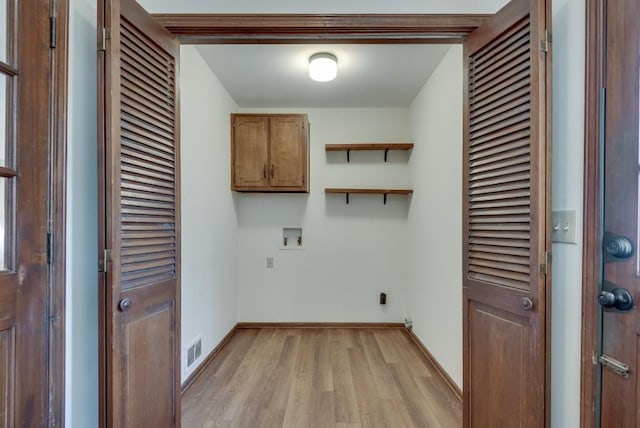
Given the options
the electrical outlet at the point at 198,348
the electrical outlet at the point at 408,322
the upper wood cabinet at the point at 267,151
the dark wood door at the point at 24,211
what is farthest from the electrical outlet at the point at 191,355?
the electrical outlet at the point at 408,322

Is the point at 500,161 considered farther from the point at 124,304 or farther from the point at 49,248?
the point at 49,248

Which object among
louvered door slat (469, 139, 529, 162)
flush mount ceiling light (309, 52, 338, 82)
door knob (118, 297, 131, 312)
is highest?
flush mount ceiling light (309, 52, 338, 82)

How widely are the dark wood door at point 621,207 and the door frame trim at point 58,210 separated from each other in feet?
6.34

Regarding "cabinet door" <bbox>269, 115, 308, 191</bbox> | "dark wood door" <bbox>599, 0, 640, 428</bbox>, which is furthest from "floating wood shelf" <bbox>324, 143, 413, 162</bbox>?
"dark wood door" <bbox>599, 0, 640, 428</bbox>

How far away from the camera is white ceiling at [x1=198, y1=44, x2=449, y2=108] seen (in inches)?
101

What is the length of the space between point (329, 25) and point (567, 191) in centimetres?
129

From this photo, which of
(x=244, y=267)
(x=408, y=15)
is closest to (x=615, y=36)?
(x=408, y=15)

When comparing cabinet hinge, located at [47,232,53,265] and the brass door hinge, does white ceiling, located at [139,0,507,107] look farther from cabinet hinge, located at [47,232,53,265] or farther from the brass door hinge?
the brass door hinge

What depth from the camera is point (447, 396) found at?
237cm

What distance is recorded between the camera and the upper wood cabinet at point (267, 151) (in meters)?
3.53

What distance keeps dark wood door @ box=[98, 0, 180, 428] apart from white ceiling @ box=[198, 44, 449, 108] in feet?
3.84

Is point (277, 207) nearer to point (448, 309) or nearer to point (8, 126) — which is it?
point (448, 309)

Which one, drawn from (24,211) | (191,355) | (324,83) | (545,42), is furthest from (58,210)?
(324,83)

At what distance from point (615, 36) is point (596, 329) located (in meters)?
1.01
